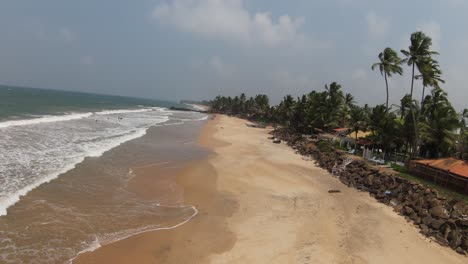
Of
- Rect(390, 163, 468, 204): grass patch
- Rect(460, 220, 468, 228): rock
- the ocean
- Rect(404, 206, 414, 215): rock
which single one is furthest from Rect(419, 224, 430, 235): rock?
the ocean

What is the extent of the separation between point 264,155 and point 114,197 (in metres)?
18.2

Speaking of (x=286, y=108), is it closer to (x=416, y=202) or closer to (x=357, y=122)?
(x=357, y=122)

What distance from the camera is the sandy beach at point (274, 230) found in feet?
35.4

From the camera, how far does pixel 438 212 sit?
15922mm

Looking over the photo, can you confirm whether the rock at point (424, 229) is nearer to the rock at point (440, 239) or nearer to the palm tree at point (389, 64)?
A: the rock at point (440, 239)

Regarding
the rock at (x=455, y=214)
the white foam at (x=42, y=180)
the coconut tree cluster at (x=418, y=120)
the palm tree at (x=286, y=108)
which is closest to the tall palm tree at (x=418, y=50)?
the coconut tree cluster at (x=418, y=120)

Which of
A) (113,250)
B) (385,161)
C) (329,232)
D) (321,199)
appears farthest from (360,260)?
(385,161)

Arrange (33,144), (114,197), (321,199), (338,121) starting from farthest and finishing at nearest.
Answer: (338,121) → (33,144) → (321,199) → (114,197)

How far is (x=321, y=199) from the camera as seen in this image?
17.8 meters

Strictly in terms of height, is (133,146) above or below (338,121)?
below

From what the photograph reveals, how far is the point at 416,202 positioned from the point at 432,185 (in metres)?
4.53

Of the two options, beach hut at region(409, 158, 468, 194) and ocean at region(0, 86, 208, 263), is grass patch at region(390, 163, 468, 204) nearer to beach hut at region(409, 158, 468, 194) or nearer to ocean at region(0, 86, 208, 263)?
beach hut at region(409, 158, 468, 194)

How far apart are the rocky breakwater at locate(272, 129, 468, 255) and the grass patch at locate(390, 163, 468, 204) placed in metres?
0.76

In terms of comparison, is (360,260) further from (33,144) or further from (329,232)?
(33,144)
